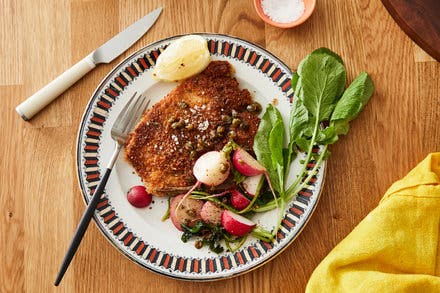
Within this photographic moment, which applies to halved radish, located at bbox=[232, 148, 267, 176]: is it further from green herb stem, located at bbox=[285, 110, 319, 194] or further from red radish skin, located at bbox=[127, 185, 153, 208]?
red radish skin, located at bbox=[127, 185, 153, 208]

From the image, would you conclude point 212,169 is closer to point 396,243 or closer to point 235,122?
point 235,122

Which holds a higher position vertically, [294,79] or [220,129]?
[294,79]

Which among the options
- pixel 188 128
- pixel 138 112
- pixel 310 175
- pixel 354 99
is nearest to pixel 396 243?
pixel 310 175

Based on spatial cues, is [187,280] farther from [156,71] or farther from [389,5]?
[389,5]

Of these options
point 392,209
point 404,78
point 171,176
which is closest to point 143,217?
point 171,176

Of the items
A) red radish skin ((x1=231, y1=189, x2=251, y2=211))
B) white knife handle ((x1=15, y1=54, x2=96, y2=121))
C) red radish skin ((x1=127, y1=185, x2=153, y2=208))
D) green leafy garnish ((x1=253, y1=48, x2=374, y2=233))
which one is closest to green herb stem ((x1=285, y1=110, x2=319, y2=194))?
green leafy garnish ((x1=253, y1=48, x2=374, y2=233))

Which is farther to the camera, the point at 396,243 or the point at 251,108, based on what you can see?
the point at 251,108

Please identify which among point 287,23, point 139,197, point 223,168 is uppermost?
point 287,23
